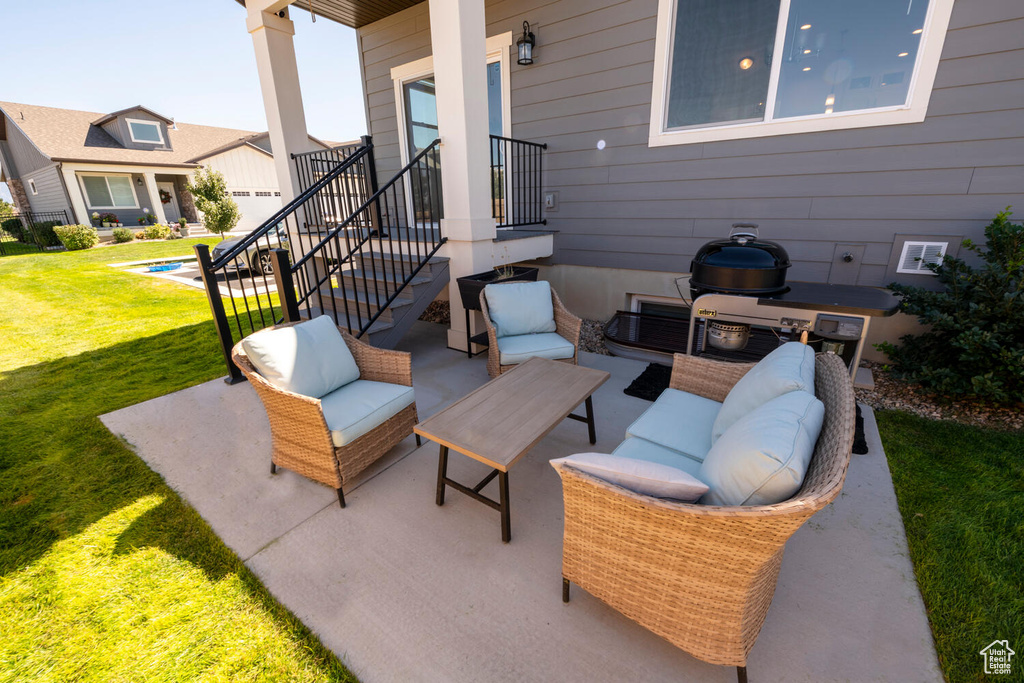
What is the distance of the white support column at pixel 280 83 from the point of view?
4.54 meters

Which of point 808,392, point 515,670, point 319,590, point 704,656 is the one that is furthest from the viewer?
point 319,590

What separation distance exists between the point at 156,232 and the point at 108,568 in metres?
18.4

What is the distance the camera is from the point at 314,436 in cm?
205

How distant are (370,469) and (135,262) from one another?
11657 mm

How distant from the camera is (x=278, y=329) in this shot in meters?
2.34

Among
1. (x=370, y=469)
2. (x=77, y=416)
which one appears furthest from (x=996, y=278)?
(x=77, y=416)

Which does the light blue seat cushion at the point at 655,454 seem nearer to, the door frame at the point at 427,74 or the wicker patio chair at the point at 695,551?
the wicker patio chair at the point at 695,551

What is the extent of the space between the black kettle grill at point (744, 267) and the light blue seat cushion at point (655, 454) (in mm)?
1567

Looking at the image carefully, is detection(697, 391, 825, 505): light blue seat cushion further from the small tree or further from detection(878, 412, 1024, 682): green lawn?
the small tree

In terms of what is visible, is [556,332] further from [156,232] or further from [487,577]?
[156,232]

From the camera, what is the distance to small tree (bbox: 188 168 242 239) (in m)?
12.8

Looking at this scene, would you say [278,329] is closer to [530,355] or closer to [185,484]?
[185,484]

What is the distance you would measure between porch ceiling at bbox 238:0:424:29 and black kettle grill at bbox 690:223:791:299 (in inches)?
198

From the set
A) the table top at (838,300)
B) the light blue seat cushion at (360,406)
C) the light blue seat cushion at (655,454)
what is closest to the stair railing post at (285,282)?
the light blue seat cushion at (360,406)
